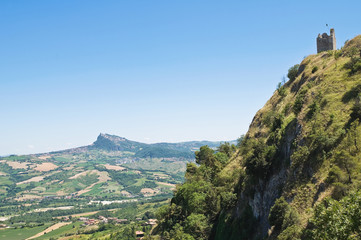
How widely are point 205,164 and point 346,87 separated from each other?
55822 millimetres

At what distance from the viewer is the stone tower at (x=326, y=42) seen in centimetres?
7669

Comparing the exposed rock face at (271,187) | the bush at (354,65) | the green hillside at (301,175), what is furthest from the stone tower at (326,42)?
the exposed rock face at (271,187)

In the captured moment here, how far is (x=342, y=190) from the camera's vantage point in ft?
110

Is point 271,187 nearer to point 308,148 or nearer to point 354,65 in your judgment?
point 308,148

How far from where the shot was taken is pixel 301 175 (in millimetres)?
42000

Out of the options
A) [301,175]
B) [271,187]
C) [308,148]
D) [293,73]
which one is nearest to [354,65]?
[308,148]

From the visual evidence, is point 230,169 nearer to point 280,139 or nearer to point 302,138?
point 280,139

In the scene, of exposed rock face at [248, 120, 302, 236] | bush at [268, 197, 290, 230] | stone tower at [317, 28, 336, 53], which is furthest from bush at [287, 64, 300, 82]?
bush at [268, 197, 290, 230]

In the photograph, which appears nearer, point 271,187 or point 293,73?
point 271,187

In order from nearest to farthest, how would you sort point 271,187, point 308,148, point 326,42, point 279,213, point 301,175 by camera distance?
1. point 279,213
2. point 301,175
3. point 308,148
4. point 271,187
5. point 326,42

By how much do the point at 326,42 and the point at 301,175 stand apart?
51888mm

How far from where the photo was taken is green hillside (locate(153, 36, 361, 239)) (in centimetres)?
3291

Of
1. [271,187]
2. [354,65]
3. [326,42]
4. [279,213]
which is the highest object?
[326,42]

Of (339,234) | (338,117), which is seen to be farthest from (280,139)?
(339,234)
